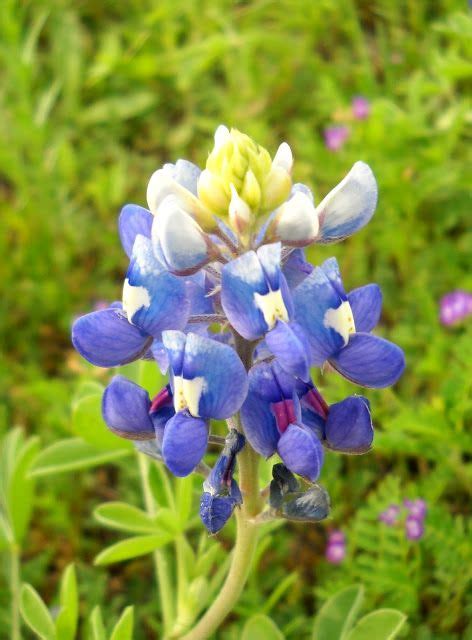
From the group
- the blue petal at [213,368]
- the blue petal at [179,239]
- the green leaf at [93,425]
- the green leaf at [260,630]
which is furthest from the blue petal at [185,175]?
the green leaf at [260,630]

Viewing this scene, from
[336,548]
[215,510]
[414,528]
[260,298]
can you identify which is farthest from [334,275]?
[336,548]

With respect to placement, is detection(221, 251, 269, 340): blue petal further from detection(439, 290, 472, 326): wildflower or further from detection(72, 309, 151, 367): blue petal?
detection(439, 290, 472, 326): wildflower

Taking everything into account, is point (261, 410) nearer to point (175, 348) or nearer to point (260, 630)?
point (175, 348)

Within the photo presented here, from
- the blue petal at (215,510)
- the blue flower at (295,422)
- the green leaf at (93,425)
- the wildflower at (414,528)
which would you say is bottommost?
the wildflower at (414,528)

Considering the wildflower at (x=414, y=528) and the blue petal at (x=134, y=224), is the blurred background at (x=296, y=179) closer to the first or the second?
the wildflower at (x=414, y=528)

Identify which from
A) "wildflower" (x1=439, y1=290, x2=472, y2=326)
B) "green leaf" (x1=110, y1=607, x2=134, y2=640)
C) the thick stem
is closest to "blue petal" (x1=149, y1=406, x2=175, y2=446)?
the thick stem

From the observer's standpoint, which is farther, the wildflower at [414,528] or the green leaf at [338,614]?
the wildflower at [414,528]
